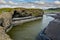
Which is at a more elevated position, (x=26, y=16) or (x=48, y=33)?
(x=48, y=33)

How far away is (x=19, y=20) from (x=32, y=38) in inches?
101

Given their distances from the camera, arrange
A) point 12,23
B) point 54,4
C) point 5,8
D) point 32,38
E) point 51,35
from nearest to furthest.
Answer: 1. point 51,35
2. point 32,38
3. point 54,4
4. point 5,8
5. point 12,23

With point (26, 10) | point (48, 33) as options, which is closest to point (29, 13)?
point (26, 10)

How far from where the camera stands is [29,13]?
7848mm

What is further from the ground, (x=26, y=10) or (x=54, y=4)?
(x=54, y=4)

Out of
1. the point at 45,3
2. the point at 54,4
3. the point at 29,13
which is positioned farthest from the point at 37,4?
the point at 29,13

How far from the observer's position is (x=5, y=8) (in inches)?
272

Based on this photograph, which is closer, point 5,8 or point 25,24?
point 5,8

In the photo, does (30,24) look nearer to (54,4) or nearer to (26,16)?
(26,16)

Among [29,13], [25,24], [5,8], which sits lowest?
[25,24]

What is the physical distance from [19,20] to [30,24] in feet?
2.11

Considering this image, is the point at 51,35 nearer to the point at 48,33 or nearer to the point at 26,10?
the point at 48,33

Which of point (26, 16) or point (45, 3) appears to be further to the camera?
point (26, 16)

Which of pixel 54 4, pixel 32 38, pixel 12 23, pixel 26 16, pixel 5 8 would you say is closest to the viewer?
pixel 32 38
